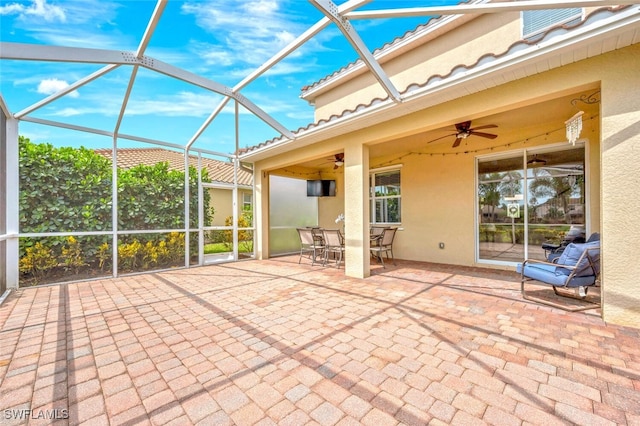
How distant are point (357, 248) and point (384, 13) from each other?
402cm

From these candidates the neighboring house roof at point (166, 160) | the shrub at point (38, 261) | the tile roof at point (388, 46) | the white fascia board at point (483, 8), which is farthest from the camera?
the tile roof at point (388, 46)

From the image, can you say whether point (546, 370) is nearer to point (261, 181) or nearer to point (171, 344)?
Answer: point (171, 344)

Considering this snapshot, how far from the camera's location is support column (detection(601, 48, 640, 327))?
305 cm

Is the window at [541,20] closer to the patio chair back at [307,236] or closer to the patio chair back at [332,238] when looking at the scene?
the patio chair back at [332,238]

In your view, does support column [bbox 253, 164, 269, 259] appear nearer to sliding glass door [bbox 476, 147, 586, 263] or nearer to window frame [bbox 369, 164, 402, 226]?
window frame [bbox 369, 164, 402, 226]

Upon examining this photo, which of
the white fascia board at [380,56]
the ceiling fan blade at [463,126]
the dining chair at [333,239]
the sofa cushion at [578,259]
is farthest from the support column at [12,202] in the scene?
the sofa cushion at [578,259]

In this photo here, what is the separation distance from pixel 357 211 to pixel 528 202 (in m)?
4.00

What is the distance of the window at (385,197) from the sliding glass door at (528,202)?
7.61 ft

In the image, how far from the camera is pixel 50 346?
9.35 feet

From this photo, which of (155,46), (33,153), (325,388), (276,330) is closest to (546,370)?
(325,388)

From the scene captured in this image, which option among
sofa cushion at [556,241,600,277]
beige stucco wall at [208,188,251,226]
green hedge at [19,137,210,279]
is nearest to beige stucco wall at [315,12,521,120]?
sofa cushion at [556,241,600,277]

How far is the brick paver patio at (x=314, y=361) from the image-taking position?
187cm

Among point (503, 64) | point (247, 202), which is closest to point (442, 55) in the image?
point (503, 64)

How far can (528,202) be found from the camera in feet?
20.4
